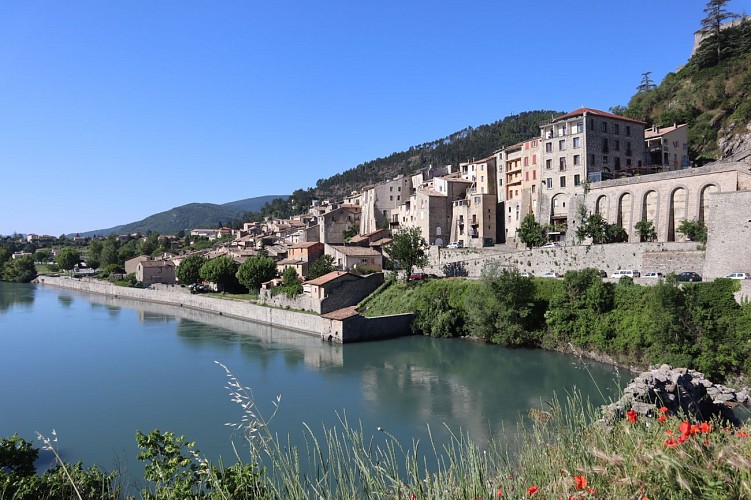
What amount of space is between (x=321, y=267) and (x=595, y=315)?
71.3ft

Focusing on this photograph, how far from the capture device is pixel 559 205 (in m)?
38.7

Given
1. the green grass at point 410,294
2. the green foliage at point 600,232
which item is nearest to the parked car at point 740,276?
the green foliage at point 600,232

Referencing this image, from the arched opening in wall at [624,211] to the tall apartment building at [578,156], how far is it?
3.04 m

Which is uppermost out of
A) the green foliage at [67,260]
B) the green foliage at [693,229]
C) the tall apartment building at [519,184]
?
the tall apartment building at [519,184]

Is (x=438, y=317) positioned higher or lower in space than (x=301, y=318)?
higher

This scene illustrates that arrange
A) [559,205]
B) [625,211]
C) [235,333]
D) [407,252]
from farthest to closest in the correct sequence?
[559,205], [407,252], [235,333], [625,211]

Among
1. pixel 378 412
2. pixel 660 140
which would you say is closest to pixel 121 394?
pixel 378 412

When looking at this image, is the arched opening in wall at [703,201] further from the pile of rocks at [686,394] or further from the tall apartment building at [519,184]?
the pile of rocks at [686,394]

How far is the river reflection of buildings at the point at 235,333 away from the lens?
92.0 feet

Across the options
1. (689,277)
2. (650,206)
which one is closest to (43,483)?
(689,277)

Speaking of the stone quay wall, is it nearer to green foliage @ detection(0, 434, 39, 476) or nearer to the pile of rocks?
the pile of rocks

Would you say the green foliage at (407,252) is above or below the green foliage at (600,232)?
below

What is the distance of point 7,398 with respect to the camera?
20609 millimetres

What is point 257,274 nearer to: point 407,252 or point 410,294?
point 407,252
